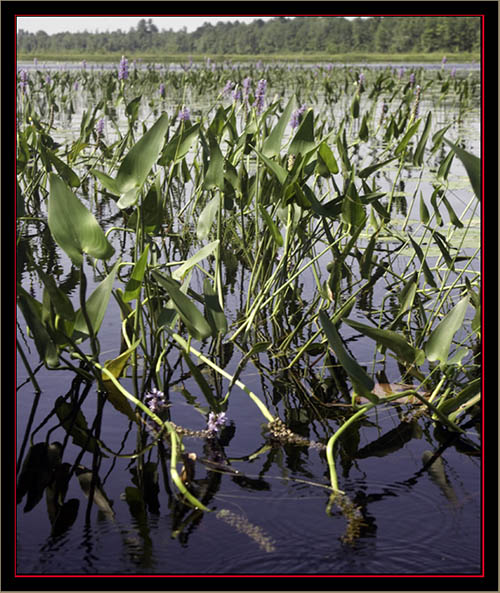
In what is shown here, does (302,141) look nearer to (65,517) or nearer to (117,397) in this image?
(117,397)

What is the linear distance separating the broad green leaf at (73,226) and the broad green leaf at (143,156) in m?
0.18

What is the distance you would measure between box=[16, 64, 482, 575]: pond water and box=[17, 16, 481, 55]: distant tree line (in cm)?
2279

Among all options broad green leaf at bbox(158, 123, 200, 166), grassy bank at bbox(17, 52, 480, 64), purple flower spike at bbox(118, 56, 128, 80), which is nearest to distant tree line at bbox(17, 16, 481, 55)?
grassy bank at bbox(17, 52, 480, 64)

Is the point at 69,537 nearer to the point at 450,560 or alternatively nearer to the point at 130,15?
the point at 450,560

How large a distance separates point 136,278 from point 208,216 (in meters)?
0.35

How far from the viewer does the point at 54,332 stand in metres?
1.49

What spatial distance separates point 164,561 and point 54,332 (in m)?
0.51

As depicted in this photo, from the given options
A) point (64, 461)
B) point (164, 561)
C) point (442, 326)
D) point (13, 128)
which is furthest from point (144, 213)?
point (164, 561)

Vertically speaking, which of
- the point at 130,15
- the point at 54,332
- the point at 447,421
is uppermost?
the point at 130,15

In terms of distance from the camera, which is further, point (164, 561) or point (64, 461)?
point (64, 461)

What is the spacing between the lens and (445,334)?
4.95 ft

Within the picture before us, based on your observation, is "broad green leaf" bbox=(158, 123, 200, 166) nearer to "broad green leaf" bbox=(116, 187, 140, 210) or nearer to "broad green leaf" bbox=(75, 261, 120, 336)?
"broad green leaf" bbox=(116, 187, 140, 210)

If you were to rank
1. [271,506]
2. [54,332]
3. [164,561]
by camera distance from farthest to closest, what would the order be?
[54,332] → [271,506] → [164,561]

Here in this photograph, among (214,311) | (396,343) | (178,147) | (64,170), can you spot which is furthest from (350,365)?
(64,170)
